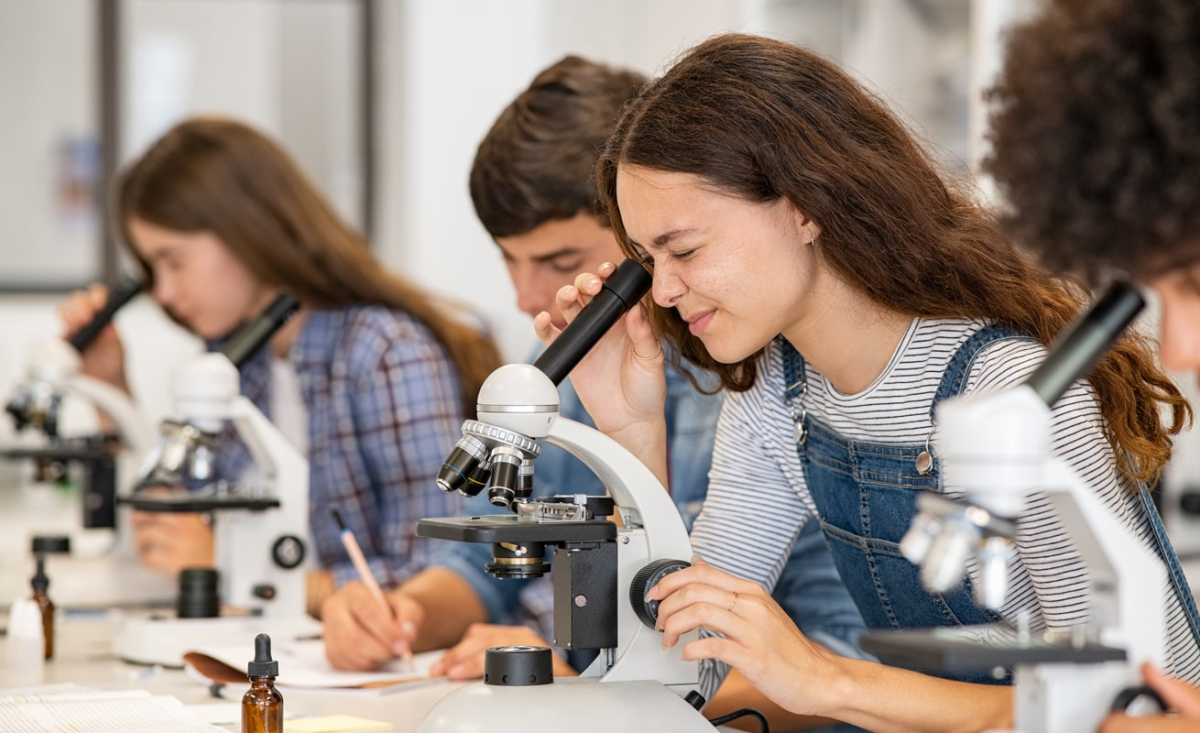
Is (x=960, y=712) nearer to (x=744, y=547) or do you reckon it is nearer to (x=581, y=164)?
(x=744, y=547)

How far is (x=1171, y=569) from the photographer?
4.65 feet

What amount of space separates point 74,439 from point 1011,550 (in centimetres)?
230

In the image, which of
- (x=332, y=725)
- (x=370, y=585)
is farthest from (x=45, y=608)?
(x=332, y=725)

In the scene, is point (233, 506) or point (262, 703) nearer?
point (262, 703)

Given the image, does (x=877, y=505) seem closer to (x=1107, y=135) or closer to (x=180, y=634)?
(x=1107, y=135)

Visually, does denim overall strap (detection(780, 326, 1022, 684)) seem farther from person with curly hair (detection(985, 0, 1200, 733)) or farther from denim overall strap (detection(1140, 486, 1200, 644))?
person with curly hair (detection(985, 0, 1200, 733))

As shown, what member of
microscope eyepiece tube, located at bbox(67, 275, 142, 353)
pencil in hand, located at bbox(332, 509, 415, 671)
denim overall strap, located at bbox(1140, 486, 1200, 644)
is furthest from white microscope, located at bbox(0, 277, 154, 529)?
denim overall strap, located at bbox(1140, 486, 1200, 644)

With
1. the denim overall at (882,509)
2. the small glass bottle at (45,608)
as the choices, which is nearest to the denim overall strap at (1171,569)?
the denim overall at (882,509)

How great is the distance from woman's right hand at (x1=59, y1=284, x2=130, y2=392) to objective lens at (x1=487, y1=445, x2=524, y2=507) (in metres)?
2.03

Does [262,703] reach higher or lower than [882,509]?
lower

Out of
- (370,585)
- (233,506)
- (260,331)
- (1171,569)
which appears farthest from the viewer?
(260,331)

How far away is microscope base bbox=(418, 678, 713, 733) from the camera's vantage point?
1.28m

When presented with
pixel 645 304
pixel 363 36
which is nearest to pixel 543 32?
pixel 363 36

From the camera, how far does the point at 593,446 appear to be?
1454 millimetres
